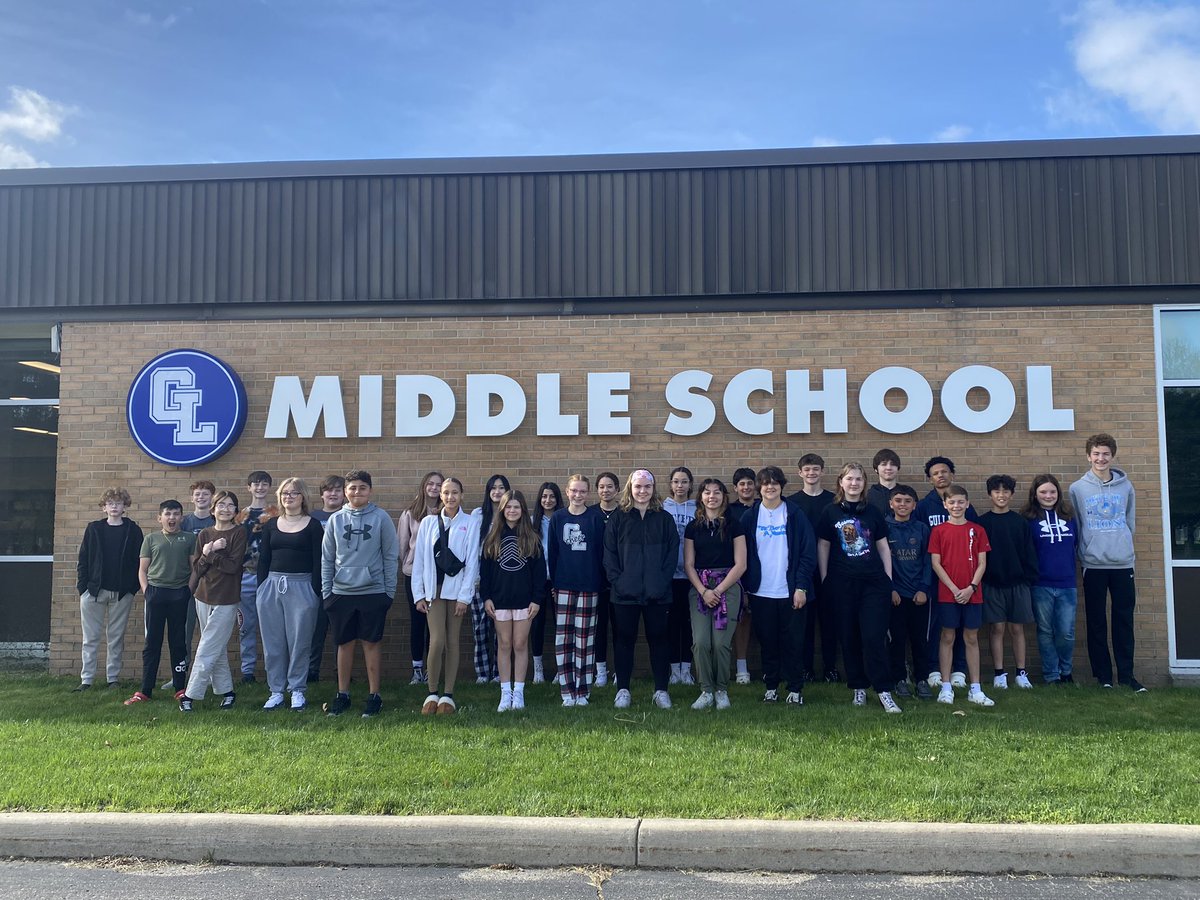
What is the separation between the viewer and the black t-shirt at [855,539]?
23.9 feet

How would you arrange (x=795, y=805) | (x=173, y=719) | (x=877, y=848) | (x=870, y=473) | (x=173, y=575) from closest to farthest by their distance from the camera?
(x=877, y=848) → (x=795, y=805) → (x=173, y=719) → (x=173, y=575) → (x=870, y=473)

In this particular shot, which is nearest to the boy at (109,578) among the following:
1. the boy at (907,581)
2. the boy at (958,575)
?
the boy at (907,581)

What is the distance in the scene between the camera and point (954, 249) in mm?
9172

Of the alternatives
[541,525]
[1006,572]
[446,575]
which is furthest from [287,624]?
[1006,572]

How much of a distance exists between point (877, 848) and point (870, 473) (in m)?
4.91

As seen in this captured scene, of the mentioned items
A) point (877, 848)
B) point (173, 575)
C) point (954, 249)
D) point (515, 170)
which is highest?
point (515, 170)

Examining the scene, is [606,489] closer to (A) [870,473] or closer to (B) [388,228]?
(A) [870,473]

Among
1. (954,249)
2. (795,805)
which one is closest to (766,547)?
(795,805)

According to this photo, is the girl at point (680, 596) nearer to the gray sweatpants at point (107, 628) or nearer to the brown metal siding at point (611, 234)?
the brown metal siding at point (611, 234)

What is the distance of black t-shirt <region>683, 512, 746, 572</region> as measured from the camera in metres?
7.39

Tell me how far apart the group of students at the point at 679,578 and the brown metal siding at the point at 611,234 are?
7.22 ft

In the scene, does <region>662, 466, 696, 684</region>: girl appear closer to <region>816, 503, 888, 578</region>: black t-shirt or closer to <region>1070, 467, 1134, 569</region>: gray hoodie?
<region>816, 503, 888, 578</region>: black t-shirt

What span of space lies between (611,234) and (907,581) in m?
4.50

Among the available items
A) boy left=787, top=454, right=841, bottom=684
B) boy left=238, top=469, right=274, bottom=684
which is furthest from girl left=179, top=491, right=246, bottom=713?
boy left=787, top=454, right=841, bottom=684
